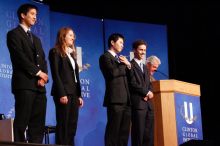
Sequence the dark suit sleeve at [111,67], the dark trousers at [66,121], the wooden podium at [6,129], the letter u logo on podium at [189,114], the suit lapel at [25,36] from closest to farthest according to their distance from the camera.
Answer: the suit lapel at [25,36] → the dark trousers at [66,121] → the wooden podium at [6,129] → the dark suit sleeve at [111,67] → the letter u logo on podium at [189,114]

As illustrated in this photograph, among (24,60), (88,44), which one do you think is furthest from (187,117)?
(24,60)

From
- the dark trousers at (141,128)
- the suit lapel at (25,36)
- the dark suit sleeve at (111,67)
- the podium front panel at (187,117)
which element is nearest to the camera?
the suit lapel at (25,36)

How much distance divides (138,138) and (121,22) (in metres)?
2.95

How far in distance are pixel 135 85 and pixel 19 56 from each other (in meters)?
1.57

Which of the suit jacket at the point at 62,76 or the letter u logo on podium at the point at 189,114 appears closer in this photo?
the suit jacket at the point at 62,76

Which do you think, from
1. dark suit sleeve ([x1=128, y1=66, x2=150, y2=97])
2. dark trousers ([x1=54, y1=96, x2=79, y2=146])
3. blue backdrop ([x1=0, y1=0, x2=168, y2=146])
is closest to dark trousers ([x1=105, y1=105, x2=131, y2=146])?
dark suit sleeve ([x1=128, y1=66, x2=150, y2=97])

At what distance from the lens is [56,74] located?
5.29 m

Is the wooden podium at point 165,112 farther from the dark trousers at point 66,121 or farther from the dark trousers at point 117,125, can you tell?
the dark trousers at point 66,121

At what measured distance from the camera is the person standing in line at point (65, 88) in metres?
5.17

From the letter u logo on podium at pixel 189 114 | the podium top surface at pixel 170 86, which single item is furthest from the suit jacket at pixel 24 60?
the letter u logo on podium at pixel 189 114

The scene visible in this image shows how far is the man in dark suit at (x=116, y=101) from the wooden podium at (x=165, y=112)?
927mm

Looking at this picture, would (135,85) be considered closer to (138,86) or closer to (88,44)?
(138,86)

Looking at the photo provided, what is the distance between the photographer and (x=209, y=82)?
9328 mm

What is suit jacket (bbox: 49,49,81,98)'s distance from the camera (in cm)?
524
